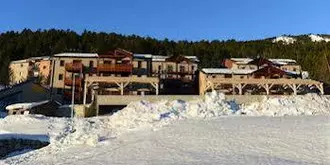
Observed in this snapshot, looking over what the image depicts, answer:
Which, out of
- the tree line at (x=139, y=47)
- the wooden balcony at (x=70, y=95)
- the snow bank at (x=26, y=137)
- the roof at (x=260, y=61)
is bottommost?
the snow bank at (x=26, y=137)

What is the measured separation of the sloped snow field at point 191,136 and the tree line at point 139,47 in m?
62.7

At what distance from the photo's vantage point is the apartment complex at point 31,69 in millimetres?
93162

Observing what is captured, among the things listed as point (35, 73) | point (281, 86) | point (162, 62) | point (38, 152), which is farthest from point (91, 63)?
point (38, 152)

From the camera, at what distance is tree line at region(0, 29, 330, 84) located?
112 metres

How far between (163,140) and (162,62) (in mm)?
56796

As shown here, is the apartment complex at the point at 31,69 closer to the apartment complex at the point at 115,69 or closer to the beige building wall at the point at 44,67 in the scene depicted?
the beige building wall at the point at 44,67

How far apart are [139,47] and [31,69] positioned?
2745 cm

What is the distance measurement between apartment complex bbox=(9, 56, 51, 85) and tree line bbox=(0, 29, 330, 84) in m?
2.07

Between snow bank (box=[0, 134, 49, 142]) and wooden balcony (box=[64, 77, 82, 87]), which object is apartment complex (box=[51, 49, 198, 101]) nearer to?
wooden balcony (box=[64, 77, 82, 87])

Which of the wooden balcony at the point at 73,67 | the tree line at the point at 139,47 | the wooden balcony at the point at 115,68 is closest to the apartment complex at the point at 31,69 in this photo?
the tree line at the point at 139,47

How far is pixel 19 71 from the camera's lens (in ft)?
335

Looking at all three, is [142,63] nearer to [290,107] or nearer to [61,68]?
[61,68]

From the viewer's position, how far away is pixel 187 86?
7438 centimetres

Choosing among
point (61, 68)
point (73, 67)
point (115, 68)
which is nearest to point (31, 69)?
point (61, 68)
